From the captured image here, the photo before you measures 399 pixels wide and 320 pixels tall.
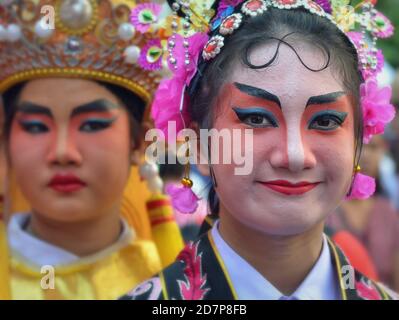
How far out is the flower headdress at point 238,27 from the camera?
191 centimetres

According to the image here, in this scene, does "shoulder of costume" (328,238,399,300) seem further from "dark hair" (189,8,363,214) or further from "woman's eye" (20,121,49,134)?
"woman's eye" (20,121,49,134)

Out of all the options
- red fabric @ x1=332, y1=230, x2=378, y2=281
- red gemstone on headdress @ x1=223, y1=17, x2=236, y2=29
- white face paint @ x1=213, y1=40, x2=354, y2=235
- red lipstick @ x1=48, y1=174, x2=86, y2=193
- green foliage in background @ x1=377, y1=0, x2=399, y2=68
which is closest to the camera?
white face paint @ x1=213, y1=40, x2=354, y2=235

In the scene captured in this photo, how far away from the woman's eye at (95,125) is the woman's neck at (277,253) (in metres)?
0.75

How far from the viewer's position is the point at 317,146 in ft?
5.92

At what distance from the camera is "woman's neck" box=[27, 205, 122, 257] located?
267 cm

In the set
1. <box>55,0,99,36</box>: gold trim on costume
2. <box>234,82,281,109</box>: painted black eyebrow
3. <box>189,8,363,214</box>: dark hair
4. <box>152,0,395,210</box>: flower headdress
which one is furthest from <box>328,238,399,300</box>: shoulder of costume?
<box>55,0,99,36</box>: gold trim on costume

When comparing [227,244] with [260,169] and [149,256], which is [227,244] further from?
[149,256]

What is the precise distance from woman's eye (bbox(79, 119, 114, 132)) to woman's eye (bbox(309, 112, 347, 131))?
0.95 m

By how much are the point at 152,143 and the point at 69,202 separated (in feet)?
1.13

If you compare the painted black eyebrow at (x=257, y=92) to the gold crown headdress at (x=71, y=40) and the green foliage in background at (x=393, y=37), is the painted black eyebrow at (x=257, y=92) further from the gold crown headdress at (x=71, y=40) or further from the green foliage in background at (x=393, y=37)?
the green foliage in background at (x=393, y=37)

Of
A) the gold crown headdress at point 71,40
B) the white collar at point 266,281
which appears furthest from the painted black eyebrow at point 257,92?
the gold crown headdress at point 71,40

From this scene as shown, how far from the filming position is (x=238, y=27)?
1.90 m

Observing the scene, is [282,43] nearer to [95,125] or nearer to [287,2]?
[287,2]

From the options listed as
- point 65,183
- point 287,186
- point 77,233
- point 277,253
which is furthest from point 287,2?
point 77,233
